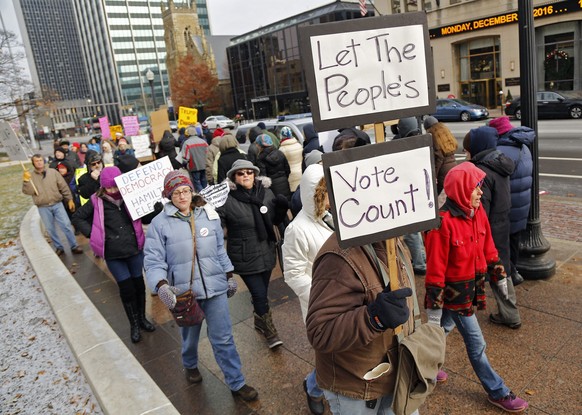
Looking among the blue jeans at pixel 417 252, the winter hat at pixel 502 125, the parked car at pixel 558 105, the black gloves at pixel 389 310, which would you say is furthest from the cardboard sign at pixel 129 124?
the black gloves at pixel 389 310

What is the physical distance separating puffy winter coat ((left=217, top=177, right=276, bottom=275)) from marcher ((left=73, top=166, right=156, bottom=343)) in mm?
1408

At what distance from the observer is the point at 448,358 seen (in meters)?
4.01

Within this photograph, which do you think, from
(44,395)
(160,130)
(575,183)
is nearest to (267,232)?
(44,395)

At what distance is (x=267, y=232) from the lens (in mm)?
4484

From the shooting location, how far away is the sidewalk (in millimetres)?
3477

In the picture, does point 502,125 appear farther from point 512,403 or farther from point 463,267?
point 512,403

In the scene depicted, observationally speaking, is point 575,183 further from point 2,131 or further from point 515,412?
point 2,131

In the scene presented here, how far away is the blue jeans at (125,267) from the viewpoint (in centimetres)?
513

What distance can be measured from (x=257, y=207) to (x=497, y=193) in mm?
2216

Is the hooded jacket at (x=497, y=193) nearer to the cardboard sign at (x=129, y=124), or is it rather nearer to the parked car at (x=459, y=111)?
the cardboard sign at (x=129, y=124)

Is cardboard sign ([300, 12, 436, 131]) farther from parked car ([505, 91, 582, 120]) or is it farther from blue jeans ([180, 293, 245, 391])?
parked car ([505, 91, 582, 120])

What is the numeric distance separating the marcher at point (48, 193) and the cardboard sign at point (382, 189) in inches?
305

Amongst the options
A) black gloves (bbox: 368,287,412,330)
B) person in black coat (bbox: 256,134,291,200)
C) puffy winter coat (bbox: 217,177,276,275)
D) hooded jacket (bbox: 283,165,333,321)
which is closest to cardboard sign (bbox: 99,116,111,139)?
person in black coat (bbox: 256,134,291,200)

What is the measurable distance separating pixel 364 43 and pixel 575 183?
10054 mm
